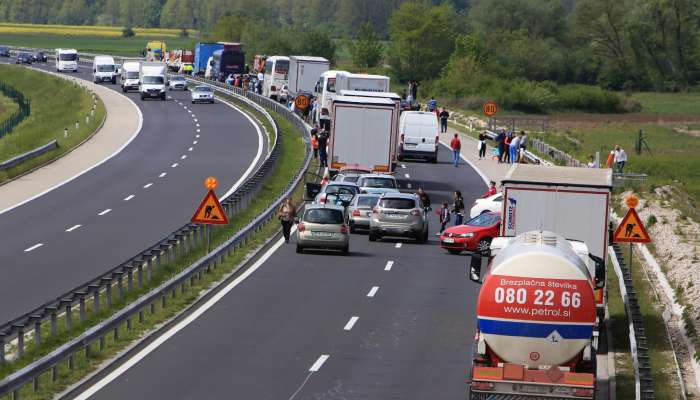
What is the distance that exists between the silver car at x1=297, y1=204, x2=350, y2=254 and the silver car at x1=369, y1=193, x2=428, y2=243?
331cm

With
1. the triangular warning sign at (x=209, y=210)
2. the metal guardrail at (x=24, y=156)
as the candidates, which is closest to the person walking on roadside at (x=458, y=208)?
the triangular warning sign at (x=209, y=210)

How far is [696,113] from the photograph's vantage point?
116188mm

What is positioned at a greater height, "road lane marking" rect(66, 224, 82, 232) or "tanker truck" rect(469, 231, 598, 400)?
"tanker truck" rect(469, 231, 598, 400)

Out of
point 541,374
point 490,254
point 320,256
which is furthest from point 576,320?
point 320,256

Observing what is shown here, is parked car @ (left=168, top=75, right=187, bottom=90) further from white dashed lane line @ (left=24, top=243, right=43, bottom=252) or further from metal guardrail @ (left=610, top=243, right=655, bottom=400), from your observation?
metal guardrail @ (left=610, top=243, right=655, bottom=400)

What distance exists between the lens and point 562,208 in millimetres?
27172

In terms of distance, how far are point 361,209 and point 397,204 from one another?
2.34 metres

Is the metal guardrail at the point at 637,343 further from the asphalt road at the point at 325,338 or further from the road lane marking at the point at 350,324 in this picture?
the road lane marking at the point at 350,324

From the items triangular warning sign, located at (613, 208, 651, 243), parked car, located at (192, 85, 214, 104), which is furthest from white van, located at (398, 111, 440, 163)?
parked car, located at (192, 85, 214, 104)

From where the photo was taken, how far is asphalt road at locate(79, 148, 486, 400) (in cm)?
2186

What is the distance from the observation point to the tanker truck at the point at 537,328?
1923 cm

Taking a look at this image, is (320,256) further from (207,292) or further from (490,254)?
(490,254)

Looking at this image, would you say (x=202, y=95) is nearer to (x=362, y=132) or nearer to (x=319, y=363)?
(x=362, y=132)

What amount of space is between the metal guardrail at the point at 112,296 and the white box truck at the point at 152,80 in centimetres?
5431
